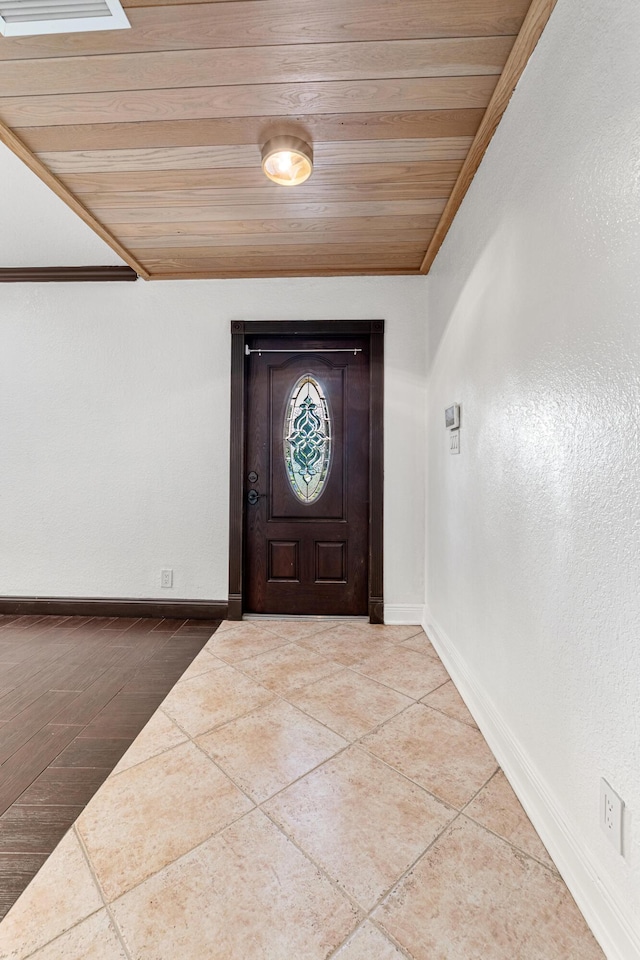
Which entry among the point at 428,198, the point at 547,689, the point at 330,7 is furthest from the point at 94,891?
the point at 428,198

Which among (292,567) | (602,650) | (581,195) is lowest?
(292,567)

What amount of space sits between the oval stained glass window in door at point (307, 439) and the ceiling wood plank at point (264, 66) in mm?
1785

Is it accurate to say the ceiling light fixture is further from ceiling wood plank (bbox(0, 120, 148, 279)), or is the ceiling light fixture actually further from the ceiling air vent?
ceiling wood plank (bbox(0, 120, 148, 279))

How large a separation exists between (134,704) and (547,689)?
174 centimetres

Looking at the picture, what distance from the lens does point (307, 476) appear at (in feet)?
10.3

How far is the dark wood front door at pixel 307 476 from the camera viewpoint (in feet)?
10.2

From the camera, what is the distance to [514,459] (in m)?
1.51

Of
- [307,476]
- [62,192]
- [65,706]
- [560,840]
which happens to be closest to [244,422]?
[307,476]

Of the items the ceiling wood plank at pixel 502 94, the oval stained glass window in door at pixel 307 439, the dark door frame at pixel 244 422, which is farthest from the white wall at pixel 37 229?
the ceiling wood plank at pixel 502 94

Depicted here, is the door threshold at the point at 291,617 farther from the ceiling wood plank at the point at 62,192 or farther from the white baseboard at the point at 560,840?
the ceiling wood plank at the point at 62,192

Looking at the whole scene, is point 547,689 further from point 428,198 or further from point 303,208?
point 303,208

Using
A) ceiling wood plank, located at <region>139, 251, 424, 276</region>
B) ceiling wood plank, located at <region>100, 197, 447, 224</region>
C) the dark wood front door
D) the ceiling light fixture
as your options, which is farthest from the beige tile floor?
ceiling wood plank, located at <region>139, 251, 424, 276</region>

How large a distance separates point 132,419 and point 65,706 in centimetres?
188

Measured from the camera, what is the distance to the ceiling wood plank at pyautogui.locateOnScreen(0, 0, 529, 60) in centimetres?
126
